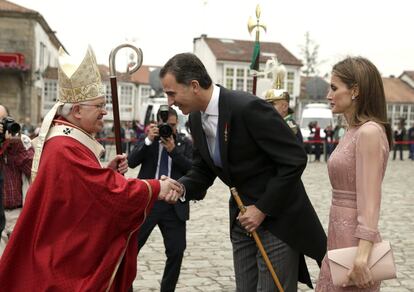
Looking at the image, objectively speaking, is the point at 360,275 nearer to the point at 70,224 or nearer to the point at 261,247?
the point at 261,247

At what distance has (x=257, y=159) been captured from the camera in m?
3.66

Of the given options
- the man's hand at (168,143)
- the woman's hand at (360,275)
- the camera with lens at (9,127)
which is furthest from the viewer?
the camera with lens at (9,127)

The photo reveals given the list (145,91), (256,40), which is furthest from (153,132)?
(145,91)

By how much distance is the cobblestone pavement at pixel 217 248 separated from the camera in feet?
21.4

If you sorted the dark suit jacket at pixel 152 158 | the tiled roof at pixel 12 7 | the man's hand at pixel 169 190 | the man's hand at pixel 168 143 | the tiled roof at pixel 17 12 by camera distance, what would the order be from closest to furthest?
1. the man's hand at pixel 169 190
2. the man's hand at pixel 168 143
3. the dark suit jacket at pixel 152 158
4. the tiled roof at pixel 17 12
5. the tiled roof at pixel 12 7

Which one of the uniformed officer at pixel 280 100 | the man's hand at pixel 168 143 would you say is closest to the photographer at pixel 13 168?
the man's hand at pixel 168 143

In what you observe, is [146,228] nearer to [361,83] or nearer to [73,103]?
[73,103]

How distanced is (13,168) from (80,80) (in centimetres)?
285

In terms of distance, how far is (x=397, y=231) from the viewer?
9.60 metres

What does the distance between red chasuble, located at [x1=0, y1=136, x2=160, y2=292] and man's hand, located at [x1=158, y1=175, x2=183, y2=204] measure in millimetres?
196

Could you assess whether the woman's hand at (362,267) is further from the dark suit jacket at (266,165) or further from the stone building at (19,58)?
the stone building at (19,58)

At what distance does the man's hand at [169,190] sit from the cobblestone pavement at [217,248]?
8.51ft

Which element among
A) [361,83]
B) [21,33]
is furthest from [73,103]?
[21,33]

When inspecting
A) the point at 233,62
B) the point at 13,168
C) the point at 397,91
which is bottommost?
the point at 13,168
